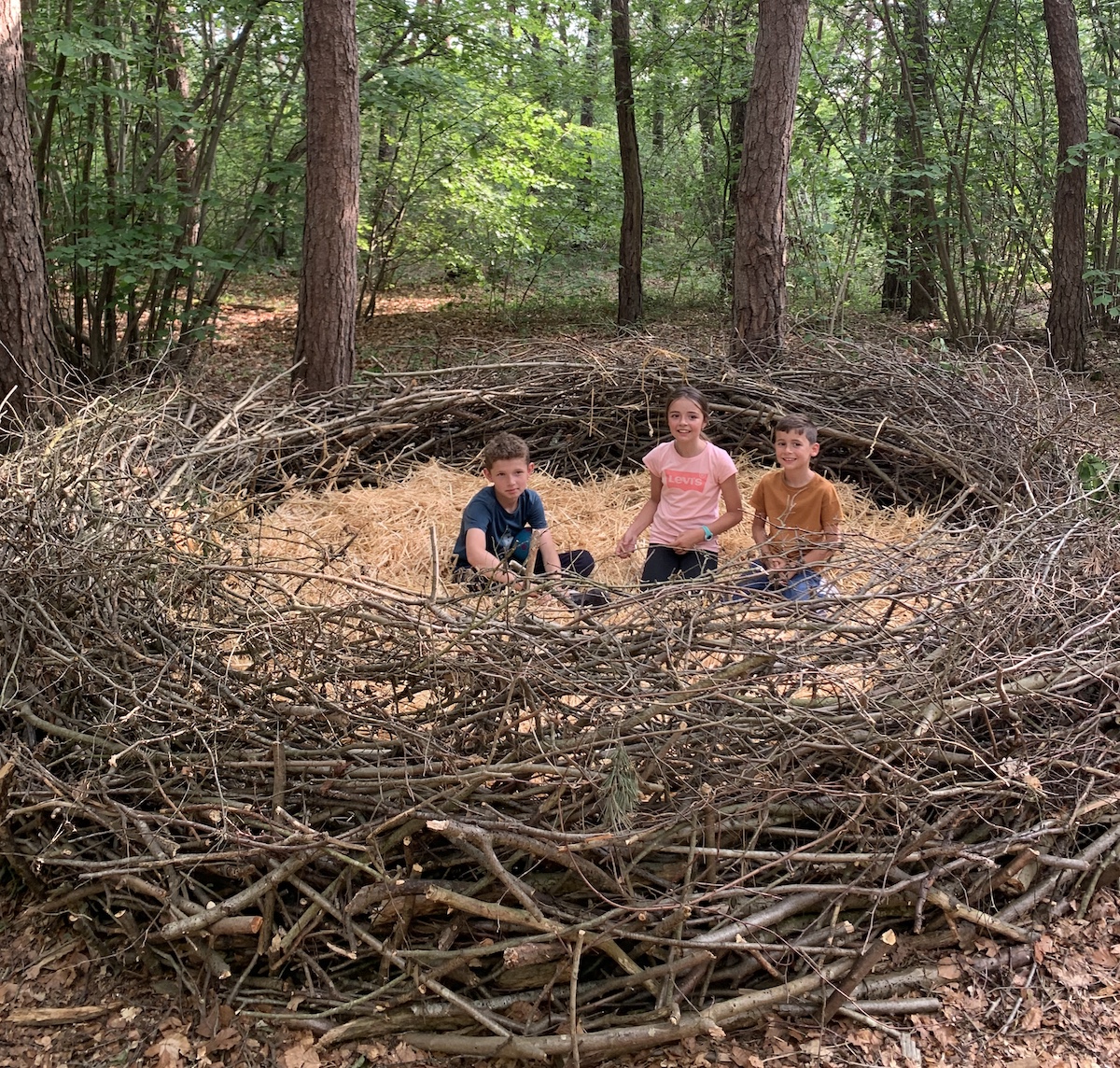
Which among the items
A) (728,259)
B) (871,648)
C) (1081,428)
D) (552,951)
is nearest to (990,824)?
(871,648)

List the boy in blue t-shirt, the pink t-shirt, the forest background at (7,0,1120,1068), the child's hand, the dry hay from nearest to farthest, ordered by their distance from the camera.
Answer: the boy in blue t-shirt, the child's hand, the pink t-shirt, the dry hay, the forest background at (7,0,1120,1068)

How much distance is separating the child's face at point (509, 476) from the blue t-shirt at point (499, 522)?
0.07 metres

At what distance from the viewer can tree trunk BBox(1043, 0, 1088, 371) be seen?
766cm

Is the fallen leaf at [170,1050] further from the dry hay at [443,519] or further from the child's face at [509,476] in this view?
the child's face at [509,476]

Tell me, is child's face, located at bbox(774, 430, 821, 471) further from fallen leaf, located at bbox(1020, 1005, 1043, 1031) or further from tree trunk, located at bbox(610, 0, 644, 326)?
tree trunk, located at bbox(610, 0, 644, 326)

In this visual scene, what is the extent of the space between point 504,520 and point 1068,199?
21.3 ft

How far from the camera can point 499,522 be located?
4090 mm

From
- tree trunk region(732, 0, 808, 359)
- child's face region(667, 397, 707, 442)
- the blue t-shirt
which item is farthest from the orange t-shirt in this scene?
tree trunk region(732, 0, 808, 359)

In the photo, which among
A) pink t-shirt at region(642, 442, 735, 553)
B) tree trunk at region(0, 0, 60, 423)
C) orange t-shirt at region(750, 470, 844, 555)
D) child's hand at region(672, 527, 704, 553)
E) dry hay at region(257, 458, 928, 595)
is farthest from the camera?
tree trunk at region(0, 0, 60, 423)

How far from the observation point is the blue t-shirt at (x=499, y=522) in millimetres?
3996

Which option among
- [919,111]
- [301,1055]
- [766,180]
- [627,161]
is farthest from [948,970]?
[627,161]

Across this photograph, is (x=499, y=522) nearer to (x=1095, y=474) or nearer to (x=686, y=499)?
(x=686, y=499)

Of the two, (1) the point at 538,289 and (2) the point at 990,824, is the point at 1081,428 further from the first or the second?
(1) the point at 538,289

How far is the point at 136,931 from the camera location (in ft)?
8.17
